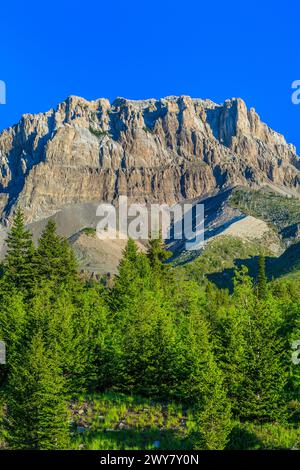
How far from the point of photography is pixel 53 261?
63312mm

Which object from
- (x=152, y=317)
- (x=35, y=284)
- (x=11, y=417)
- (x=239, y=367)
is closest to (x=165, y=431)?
(x=239, y=367)

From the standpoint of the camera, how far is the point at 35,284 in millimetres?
60219

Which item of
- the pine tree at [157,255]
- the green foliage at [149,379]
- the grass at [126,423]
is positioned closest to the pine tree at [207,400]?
the green foliage at [149,379]

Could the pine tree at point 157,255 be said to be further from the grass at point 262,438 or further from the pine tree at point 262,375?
the grass at point 262,438

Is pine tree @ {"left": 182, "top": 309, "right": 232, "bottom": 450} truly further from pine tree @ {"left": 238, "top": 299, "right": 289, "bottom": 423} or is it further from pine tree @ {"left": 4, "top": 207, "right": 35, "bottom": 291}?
pine tree @ {"left": 4, "top": 207, "right": 35, "bottom": 291}

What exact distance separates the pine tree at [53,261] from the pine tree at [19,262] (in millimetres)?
1154

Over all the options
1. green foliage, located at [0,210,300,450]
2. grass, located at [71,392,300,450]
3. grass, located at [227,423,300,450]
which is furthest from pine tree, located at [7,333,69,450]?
grass, located at [227,423,300,450]

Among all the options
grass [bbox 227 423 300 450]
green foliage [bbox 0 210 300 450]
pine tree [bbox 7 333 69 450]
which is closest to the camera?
pine tree [bbox 7 333 69 450]

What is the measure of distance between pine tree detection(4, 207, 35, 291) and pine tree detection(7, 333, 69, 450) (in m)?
30.9

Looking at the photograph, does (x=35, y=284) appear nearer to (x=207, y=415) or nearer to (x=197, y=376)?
(x=197, y=376)

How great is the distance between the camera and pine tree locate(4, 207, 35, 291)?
199ft

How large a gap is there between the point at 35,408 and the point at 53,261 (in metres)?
35.4
